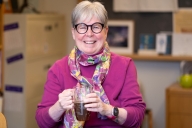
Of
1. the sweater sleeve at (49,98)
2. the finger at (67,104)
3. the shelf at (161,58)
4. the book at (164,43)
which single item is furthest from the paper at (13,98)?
the finger at (67,104)

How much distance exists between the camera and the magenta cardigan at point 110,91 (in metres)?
1.99

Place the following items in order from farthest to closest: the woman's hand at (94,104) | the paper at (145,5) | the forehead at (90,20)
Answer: the paper at (145,5) < the forehead at (90,20) < the woman's hand at (94,104)

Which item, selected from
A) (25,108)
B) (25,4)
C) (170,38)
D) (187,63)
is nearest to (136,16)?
(170,38)

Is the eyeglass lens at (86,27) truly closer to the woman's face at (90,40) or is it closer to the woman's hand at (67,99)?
the woman's face at (90,40)

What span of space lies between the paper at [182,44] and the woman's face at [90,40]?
1626mm

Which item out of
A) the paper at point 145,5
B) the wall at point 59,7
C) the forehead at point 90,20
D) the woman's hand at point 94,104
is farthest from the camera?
the wall at point 59,7

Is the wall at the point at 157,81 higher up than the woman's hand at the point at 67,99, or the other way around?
the woman's hand at the point at 67,99

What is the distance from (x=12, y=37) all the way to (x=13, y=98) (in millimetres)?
554

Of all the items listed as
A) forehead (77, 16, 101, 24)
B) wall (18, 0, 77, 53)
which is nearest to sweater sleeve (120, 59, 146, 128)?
forehead (77, 16, 101, 24)

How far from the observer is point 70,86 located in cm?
202

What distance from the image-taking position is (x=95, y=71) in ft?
6.59

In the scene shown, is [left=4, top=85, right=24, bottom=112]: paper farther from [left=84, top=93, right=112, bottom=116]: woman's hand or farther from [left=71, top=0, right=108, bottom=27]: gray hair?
[left=84, top=93, right=112, bottom=116]: woman's hand

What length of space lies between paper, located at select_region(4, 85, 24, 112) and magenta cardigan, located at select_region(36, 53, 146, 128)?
57.0 inches

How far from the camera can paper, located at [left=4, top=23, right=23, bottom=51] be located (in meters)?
3.38
